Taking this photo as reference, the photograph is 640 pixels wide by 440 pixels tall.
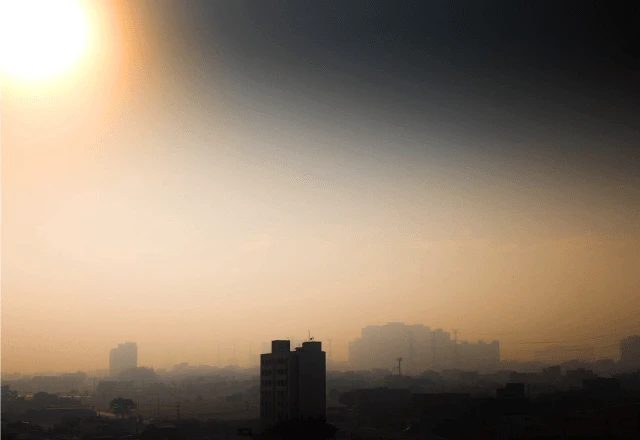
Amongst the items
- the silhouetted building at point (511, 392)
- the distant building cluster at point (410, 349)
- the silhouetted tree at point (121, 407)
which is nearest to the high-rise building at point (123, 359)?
the silhouetted tree at point (121, 407)

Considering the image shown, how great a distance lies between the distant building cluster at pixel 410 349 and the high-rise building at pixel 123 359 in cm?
1014

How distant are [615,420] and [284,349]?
5858 millimetres

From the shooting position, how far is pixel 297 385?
1000 centimetres

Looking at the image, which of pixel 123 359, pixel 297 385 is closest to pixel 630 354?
pixel 297 385

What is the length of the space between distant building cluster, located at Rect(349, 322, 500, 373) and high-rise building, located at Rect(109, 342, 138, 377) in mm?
10141

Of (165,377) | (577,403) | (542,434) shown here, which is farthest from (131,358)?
(542,434)

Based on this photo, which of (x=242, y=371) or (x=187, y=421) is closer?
(x=187, y=421)

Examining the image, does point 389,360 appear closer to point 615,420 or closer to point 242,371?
point 242,371

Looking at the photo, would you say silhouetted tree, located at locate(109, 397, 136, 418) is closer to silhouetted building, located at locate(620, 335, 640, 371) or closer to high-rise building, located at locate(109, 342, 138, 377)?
high-rise building, located at locate(109, 342, 138, 377)

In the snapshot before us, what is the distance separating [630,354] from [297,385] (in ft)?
56.5

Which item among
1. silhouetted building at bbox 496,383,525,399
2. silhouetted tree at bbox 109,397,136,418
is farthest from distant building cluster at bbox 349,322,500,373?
silhouetted tree at bbox 109,397,136,418

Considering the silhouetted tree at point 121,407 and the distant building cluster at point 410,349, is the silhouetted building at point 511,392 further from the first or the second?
the distant building cluster at point 410,349

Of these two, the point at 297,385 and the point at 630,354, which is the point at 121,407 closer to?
the point at 297,385

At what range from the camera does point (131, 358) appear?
25.7 m
